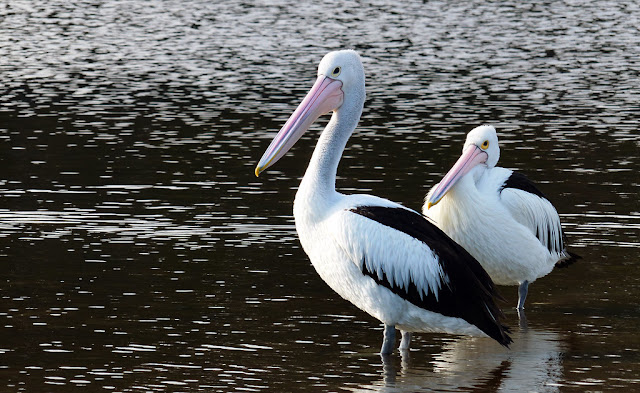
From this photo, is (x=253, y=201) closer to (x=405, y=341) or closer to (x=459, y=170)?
(x=459, y=170)

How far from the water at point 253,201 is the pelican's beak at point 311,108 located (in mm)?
1060

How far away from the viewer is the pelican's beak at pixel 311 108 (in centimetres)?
644

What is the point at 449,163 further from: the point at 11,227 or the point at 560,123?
the point at 11,227

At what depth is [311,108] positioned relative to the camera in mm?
6473

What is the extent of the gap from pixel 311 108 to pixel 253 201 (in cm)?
359

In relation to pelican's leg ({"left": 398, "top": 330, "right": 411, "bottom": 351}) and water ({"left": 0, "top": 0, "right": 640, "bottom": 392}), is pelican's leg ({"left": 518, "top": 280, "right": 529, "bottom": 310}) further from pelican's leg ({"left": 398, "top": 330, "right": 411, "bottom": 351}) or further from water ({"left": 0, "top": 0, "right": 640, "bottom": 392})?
pelican's leg ({"left": 398, "top": 330, "right": 411, "bottom": 351})

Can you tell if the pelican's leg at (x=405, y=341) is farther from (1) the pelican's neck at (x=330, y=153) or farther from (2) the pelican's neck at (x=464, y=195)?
(2) the pelican's neck at (x=464, y=195)

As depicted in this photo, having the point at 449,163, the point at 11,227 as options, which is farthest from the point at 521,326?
the point at 449,163

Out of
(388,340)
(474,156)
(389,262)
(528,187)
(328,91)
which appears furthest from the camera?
(528,187)

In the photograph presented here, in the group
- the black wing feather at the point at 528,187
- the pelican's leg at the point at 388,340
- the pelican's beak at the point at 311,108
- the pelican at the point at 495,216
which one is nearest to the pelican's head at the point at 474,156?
the pelican at the point at 495,216

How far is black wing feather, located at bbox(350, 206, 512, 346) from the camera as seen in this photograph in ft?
19.9

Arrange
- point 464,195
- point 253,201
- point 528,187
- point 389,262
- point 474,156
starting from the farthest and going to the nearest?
point 253,201, point 528,187, point 474,156, point 464,195, point 389,262

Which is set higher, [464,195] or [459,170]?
[459,170]

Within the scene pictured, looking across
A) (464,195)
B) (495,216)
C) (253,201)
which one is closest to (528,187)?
(495,216)
